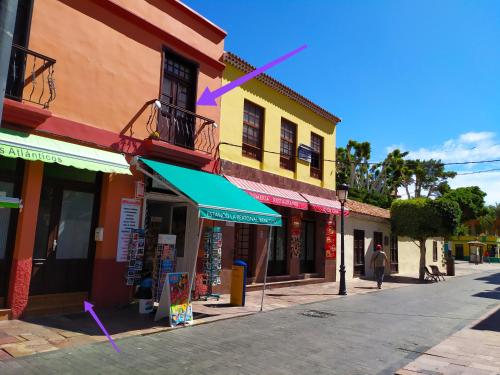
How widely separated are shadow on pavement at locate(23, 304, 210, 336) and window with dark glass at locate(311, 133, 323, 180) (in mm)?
9884

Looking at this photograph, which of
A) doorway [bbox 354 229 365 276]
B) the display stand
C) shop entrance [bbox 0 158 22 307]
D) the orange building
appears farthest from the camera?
doorway [bbox 354 229 365 276]

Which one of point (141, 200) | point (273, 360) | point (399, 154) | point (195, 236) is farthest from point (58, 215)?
point (399, 154)

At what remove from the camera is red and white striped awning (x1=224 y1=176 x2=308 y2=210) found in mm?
11836

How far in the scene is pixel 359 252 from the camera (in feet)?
64.7

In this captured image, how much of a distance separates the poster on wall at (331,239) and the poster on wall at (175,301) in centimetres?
987

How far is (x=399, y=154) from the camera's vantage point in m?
41.0

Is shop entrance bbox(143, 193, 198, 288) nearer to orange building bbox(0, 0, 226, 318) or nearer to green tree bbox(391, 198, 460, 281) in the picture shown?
orange building bbox(0, 0, 226, 318)

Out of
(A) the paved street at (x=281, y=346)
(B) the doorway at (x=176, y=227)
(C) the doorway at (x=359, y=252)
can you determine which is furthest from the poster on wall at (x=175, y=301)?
(C) the doorway at (x=359, y=252)

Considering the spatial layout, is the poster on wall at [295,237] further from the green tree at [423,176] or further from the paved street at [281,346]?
the green tree at [423,176]

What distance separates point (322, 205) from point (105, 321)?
32.9ft

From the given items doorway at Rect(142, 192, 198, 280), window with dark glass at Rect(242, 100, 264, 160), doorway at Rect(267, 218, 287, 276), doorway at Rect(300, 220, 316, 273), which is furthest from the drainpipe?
doorway at Rect(300, 220, 316, 273)

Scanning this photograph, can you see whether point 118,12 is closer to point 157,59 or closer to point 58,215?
point 157,59

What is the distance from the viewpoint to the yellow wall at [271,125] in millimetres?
12188

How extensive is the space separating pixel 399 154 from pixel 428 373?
3848cm
